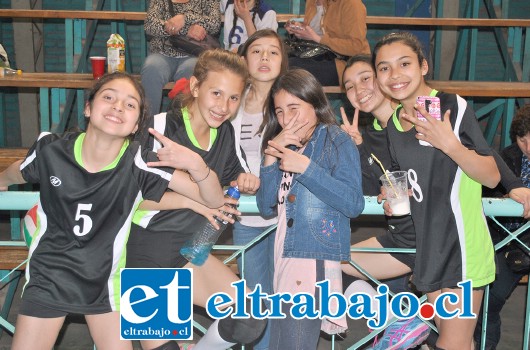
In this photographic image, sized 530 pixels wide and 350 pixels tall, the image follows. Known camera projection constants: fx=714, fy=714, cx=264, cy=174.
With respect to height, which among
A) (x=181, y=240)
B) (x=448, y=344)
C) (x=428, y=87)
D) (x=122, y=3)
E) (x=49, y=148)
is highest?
(x=122, y=3)

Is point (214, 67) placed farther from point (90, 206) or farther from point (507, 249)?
point (507, 249)

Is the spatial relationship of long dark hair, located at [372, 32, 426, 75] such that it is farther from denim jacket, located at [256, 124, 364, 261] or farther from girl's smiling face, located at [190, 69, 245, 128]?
girl's smiling face, located at [190, 69, 245, 128]

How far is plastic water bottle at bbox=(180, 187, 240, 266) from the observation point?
9.71 feet

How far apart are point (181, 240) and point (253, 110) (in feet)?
2.99

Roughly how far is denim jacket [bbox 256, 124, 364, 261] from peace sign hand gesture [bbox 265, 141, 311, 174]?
0.02m

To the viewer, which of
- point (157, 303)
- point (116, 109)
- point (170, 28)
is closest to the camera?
point (116, 109)

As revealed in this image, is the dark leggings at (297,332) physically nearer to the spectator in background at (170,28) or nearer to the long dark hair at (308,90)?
the long dark hair at (308,90)

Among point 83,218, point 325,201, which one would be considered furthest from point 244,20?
point 83,218

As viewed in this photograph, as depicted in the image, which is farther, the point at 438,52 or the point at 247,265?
the point at 438,52

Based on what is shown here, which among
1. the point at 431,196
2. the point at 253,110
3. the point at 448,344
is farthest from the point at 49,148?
the point at 448,344

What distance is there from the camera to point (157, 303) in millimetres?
2941

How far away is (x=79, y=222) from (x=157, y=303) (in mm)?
504

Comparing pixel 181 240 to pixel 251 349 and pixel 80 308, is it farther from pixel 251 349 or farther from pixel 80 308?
pixel 251 349

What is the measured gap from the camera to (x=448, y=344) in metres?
2.85
